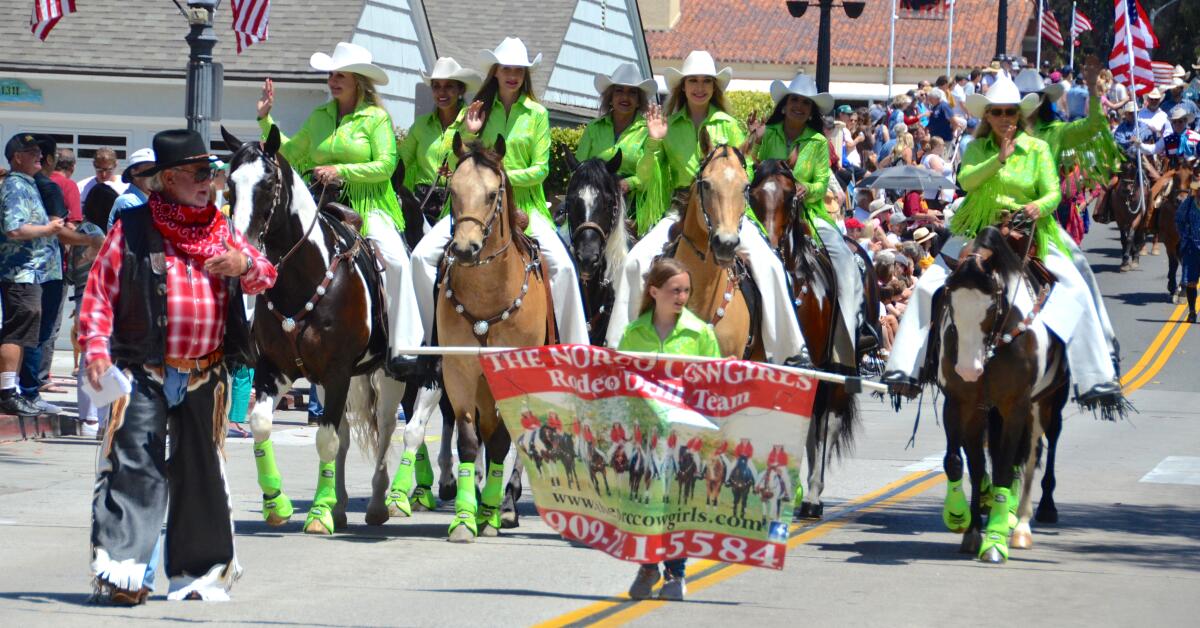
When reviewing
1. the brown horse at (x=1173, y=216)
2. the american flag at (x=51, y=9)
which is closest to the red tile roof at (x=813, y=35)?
the brown horse at (x=1173, y=216)

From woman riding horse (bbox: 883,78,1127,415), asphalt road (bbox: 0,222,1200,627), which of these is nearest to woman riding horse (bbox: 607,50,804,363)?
woman riding horse (bbox: 883,78,1127,415)

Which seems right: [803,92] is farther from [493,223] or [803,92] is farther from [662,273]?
[662,273]

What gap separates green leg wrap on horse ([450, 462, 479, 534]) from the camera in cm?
1108

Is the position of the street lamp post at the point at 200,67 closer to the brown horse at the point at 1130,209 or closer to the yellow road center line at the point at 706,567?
the yellow road center line at the point at 706,567

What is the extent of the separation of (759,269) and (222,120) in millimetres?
16422

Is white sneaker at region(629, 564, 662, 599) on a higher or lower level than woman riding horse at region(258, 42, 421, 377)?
lower

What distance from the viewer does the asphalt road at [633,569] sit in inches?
343

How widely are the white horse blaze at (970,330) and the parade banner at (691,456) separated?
268 cm

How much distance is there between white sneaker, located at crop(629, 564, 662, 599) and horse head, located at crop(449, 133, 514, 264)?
247 cm

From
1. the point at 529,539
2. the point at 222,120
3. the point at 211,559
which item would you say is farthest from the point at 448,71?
the point at 222,120

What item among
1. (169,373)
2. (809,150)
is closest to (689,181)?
(809,150)

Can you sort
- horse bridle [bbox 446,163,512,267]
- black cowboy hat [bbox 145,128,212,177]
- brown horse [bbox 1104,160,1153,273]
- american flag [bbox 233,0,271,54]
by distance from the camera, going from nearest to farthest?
1. black cowboy hat [bbox 145,128,212,177]
2. horse bridle [bbox 446,163,512,267]
3. american flag [bbox 233,0,271,54]
4. brown horse [bbox 1104,160,1153,273]

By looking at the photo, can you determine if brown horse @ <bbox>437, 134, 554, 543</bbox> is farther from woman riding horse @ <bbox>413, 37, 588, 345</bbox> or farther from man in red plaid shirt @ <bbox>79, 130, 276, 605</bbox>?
man in red plaid shirt @ <bbox>79, 130, 276, 605</bbox>

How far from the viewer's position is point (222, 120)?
26.8m
